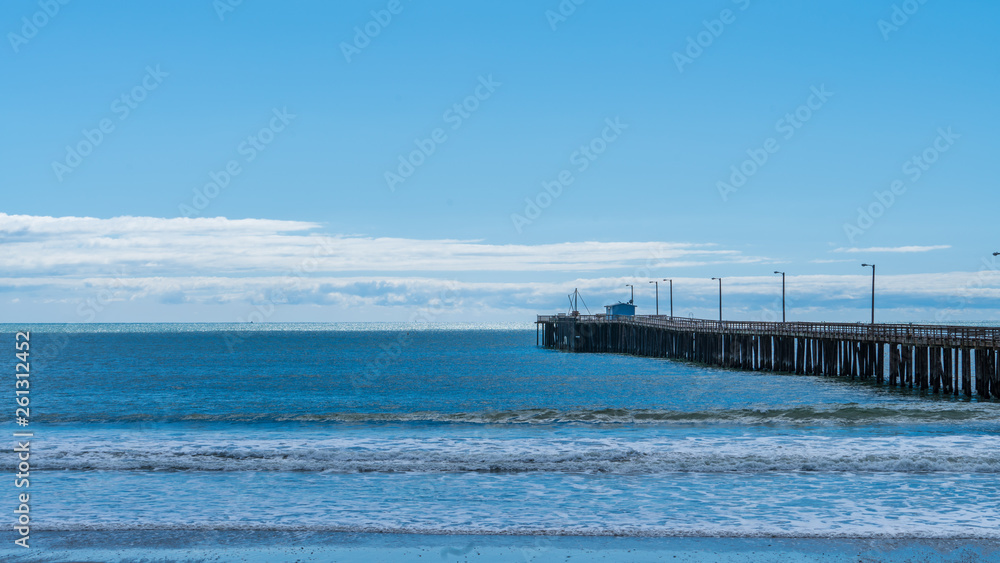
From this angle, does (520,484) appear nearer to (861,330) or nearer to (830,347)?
(861,330)

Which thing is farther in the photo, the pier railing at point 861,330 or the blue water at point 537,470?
the pier railing at point 861,330

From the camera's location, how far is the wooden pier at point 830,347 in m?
35.6

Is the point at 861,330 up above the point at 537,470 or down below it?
above

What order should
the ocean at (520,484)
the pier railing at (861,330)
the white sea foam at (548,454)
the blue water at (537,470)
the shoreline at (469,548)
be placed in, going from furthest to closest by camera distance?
the pier railing at (861,330)
the white sea foam at (548,454)
the blue water at (537,470)
the ocean at (520,484)
the shoreline at (469,548)

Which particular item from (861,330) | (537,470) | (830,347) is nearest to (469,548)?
(537,470)

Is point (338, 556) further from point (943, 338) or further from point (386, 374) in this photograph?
point (386, 374)

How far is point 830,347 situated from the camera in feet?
165

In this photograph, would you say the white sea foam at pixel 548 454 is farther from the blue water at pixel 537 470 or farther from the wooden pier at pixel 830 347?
the wooden pier at pixel 830 347

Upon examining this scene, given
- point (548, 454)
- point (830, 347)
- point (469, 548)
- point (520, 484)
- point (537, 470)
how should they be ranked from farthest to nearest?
point (830, 347) < point (548, 454) < point (537, 470) < point (520, 484) < point (469, 548)

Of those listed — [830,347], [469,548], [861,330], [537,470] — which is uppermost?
[861,330]

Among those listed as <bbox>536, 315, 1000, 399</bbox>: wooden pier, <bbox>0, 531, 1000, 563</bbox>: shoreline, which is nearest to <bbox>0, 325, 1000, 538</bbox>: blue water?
<bbox>0, 531, 1000, 563</bbox>: shoreline

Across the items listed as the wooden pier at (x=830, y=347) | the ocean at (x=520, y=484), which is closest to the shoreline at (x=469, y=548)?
the ocean at (x=520, y=484)

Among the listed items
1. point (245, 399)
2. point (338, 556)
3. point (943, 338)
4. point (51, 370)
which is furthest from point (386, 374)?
point (338, 556)

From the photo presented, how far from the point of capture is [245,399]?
43.2m
